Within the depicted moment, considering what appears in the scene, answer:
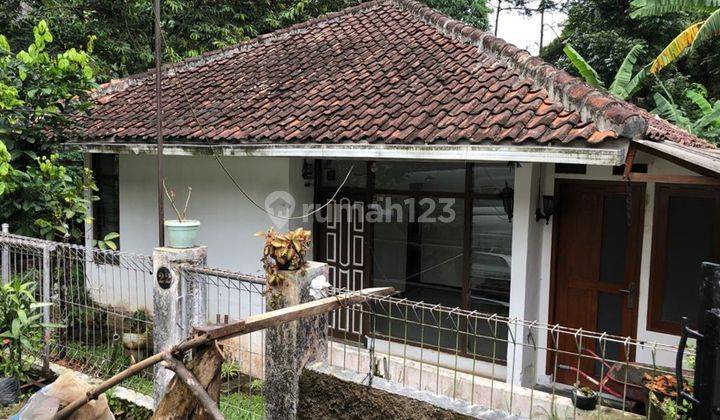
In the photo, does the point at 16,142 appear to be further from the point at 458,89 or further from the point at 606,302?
the point at 606,302

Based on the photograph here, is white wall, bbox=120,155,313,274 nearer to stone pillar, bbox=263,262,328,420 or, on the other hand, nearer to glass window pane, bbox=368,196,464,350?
glass window pane, bbox=368,196,464,350

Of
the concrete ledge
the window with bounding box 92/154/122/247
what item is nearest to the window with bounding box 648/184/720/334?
the concrete ledge

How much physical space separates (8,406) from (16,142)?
4.02 m

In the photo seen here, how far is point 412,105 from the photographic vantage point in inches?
244

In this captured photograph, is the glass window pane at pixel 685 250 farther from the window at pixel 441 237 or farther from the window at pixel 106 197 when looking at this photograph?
the window at pixel 106 197

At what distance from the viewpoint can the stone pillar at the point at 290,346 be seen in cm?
387

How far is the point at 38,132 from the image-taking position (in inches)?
296

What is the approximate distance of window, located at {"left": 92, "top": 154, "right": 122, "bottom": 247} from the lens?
9.60 metres

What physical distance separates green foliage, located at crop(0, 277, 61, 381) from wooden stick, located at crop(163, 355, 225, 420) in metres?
3.15

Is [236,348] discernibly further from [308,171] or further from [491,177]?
[491,177]

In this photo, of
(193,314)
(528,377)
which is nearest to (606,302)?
(528,377)

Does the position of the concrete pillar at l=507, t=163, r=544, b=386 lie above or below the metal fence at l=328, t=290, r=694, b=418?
above

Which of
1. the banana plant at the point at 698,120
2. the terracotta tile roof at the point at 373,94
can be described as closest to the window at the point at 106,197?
the terracotta tile roof at the point at 373,94

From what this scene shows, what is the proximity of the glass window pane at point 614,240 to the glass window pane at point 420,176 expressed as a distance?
67.3 inches
